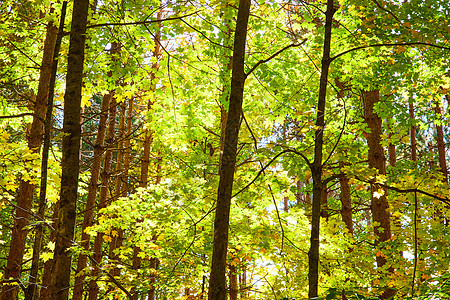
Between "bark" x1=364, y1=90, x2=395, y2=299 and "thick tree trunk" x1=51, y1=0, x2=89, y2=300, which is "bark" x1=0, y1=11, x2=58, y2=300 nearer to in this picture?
"thick tree trunk" x1=51, y1=0, x2=89, y2=300

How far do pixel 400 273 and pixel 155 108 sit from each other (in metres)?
6.70

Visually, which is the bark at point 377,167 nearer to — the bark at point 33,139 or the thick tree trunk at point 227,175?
the thick tree trunk at point 227,175

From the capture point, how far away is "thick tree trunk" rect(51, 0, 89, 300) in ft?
12.3

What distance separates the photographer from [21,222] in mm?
8227

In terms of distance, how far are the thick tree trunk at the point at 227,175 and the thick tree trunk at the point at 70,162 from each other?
160 centimetres

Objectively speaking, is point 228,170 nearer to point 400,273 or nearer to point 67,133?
point 67,133

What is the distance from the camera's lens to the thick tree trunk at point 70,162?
12.3ft

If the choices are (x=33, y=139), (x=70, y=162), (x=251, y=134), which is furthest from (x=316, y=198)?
(x=33, y=139)

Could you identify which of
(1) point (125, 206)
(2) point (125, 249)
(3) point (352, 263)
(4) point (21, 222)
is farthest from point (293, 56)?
(4) point (21, 222)

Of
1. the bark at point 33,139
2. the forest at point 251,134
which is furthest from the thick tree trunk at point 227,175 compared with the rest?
the bark at point 33,139

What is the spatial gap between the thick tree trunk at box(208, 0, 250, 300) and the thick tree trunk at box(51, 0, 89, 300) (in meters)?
1.60

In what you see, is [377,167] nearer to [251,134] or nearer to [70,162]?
[251,134]

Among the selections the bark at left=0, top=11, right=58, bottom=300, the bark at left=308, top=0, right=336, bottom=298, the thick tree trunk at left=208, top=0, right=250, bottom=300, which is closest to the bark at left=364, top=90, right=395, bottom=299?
the bark at left=308, top=0, right=336, bottom=298

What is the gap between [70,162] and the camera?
3.87 meters
